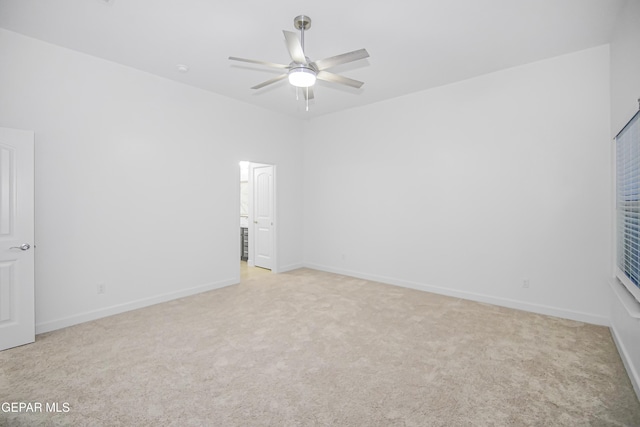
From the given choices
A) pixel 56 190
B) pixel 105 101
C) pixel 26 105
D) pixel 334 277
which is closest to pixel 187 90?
pixel 105 101

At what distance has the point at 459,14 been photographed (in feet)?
9.21

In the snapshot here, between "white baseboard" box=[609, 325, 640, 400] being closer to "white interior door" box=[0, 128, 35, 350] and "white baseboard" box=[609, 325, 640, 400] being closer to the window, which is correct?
the window

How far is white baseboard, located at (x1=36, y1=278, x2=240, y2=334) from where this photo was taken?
10.9 feet

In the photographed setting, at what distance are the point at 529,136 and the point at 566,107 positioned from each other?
1.49ft

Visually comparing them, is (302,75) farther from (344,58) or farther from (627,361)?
(627,361)

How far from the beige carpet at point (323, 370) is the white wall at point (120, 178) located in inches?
21.5

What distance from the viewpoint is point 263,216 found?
247 inches

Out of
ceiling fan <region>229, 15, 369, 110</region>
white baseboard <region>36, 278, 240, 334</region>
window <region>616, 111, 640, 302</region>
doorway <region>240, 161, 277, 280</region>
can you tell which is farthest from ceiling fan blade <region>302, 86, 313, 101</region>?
white baseboard <region>36, 278, 240, 334</region>

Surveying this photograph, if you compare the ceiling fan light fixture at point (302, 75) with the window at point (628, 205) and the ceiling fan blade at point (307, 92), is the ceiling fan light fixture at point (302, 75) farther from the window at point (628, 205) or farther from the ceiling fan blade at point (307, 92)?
the window at point (628, 205)

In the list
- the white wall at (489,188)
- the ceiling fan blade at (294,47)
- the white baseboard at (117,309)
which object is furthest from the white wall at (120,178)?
the ceiling fan blade at (294,47)

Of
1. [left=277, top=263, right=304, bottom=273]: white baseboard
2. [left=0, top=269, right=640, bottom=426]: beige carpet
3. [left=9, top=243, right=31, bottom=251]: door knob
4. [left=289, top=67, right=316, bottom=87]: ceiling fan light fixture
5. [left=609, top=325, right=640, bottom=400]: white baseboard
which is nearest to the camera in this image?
[left=0, top=269, right=640, bottom=426]: beige carpet

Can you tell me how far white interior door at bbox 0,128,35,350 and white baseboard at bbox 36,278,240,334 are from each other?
0.96 feet

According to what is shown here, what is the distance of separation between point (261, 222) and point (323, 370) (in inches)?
163

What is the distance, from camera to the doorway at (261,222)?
6.04 m
